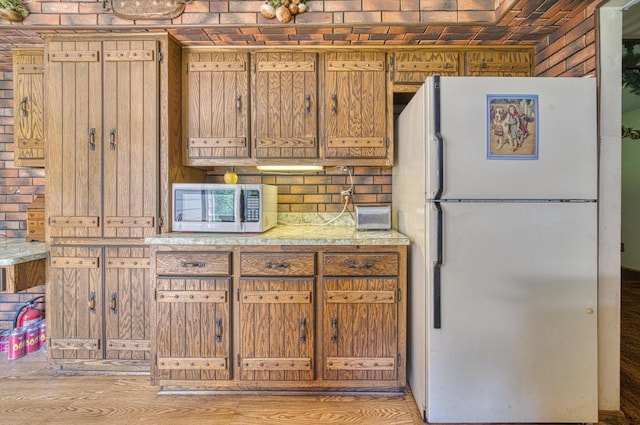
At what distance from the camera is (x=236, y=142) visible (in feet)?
7.45

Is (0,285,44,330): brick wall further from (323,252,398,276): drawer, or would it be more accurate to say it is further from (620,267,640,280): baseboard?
(620,267,640,280): baseboard

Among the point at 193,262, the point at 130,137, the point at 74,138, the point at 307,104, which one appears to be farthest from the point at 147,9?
the point at 193,262

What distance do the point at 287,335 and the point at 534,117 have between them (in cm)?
175

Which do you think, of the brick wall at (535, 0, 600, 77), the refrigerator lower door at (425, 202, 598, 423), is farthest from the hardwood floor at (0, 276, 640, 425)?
the brick wall at (535, 0, 600, 77)

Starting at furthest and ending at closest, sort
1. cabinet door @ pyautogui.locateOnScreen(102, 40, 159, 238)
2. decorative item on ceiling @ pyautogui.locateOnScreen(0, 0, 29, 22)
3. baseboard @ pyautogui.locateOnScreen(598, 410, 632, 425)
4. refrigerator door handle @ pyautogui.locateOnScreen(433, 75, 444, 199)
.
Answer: cabinet door @ pyautogui.locateOnScreen(102, 40, 159, 238)
decorative item on ceiling @ pyautogui.locateOnScreen(0, 0, 29, 22)
baseboard @ pyautogui.locateOnScreen(598, 410, 632, 425)
refrigerator door handle @ pyautogui.locateOnScreen(433, 75, 444, 199)

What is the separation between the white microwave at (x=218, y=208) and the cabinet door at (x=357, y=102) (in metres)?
0.68

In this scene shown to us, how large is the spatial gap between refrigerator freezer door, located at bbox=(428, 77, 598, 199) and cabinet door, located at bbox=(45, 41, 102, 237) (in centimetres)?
210

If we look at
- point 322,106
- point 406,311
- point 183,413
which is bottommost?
point 183,413

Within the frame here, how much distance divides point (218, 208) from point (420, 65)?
66.1 inches

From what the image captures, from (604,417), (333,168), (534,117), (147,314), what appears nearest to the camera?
(534,117)

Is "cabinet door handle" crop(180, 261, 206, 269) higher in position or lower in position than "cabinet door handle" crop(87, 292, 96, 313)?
higher

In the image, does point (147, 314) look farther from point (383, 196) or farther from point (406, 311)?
point (383, 196)

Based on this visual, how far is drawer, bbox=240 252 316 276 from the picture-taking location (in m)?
1.89

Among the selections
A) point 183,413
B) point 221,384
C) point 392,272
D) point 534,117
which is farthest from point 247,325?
point 534,117
